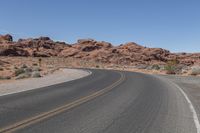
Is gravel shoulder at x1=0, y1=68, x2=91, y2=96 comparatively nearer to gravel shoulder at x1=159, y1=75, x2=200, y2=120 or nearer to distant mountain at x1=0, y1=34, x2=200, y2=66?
gravel shoulder at x1=159, y1=75, x2=200, y2=120

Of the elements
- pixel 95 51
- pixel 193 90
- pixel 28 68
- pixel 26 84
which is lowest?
pixel 193 90

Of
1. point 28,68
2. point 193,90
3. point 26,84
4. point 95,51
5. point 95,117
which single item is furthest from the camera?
point 95,51

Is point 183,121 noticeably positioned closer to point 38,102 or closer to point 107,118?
point 107,118

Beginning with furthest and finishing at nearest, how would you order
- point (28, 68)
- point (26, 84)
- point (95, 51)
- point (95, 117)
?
1. point (95, 51)
2. point (28, 68)
3. point (26, 84)
4. point (95, 117)

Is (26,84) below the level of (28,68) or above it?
below

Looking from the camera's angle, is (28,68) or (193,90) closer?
(193,90)

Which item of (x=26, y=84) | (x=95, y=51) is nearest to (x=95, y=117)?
(x=26, y=84)

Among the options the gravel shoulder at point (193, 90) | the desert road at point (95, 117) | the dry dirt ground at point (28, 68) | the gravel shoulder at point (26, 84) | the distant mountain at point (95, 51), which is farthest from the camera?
the distant mountain at point (95, 51)

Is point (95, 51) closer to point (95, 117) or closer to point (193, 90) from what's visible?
point (193, 90)

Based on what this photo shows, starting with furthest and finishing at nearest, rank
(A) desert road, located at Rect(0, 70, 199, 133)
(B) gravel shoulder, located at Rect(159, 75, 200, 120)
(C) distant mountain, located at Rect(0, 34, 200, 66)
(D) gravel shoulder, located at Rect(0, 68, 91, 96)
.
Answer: (C) distant mountain, located at Rect(0, 34, 200, 66) < (D) gravel shoulder, located at Rect(0, 68, 91, 96) < (B) gravel shoulder, located at Rect(159, 75, 200, 120) < (A) desert road, located at Rect(0, 70, 199, 133)

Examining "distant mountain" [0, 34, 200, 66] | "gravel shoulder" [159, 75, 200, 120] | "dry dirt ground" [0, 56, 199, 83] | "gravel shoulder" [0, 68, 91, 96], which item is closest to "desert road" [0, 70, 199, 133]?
"gravel shoulder" [159, 75, 200, 120]

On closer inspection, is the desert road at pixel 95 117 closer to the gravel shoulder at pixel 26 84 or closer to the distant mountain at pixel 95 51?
the gravel shoulder at pixel 26 84

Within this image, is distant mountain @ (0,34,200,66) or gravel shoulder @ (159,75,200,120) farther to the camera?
distant mountain @ (0,34,200,66)

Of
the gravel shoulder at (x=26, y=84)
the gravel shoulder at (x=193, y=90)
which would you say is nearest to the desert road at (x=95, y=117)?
the gravel shoulder at (x=193, y=90)
